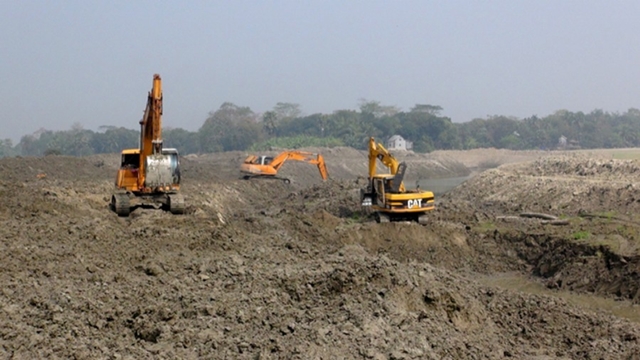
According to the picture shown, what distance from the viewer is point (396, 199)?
70.0ft

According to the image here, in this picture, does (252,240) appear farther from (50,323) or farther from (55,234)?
(50,323)

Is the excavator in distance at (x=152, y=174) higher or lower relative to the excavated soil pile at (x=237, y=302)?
higher

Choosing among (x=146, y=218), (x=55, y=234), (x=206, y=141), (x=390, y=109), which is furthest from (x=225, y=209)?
(x=390, y=109)

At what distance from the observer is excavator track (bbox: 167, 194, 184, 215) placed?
20.0m

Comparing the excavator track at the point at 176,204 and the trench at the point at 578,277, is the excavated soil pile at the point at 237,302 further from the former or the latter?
the excavator track at the point at 176,204

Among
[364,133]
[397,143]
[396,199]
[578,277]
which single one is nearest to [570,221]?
[396,199]

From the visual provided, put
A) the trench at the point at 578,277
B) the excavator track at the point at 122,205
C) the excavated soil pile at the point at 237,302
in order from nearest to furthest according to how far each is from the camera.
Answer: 1. the excavated soil pile at the point at 237,302
2. the trench at the point at 578,277
3. the excavator track at the point at 122,205

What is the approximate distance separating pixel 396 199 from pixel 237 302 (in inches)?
463

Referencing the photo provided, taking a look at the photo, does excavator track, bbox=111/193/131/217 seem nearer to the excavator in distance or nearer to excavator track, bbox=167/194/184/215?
the excavator in distance

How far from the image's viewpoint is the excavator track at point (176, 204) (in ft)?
65.8

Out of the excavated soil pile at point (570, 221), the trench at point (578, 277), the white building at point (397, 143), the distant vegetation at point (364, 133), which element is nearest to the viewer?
the trench at point (578, 277)

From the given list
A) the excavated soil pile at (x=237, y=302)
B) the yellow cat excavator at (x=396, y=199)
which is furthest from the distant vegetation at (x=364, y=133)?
the excavated soil pile at (x=237, y=302)

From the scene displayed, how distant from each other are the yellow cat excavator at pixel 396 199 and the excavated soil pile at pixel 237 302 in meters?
2.53

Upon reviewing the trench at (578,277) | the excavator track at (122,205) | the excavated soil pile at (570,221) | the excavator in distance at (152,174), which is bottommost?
the trench at (578,277)
